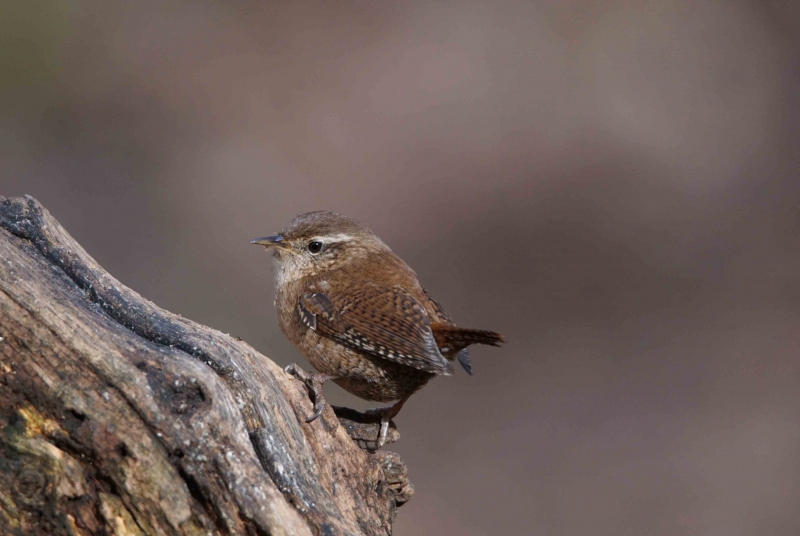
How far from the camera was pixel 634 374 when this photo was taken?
8.40 metres

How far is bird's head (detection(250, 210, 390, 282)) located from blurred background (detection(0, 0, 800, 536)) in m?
2.96

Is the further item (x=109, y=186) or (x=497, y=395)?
(x=109, y=186)

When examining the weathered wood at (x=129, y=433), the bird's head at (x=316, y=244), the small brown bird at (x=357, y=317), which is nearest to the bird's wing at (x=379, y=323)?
the small brown bird at (x=357, y=317)

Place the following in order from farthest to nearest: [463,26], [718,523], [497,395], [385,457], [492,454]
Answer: [463,26]
[497,395]
[492,454]
[718,523]
[385,457]

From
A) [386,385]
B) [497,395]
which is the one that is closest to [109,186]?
[497,395]

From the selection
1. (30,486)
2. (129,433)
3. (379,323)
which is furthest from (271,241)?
(30,486)

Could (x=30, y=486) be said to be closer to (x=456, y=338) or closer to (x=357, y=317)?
(x=357, y=317)

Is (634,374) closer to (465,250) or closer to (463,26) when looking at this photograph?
(465,250)

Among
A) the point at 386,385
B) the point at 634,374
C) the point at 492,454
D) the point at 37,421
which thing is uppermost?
the point at 634,374

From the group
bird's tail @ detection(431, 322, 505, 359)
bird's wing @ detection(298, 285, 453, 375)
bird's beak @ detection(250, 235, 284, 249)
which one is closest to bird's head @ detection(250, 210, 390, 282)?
A: bird's beak @ detection(250, 235, 284, 249)

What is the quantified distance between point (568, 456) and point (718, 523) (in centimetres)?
134

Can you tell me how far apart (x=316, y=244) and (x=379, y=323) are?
0.73 metres

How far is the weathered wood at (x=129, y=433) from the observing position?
98.6 inches

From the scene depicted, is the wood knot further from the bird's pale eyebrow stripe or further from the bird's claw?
the bird's pale eyebrow stripe
